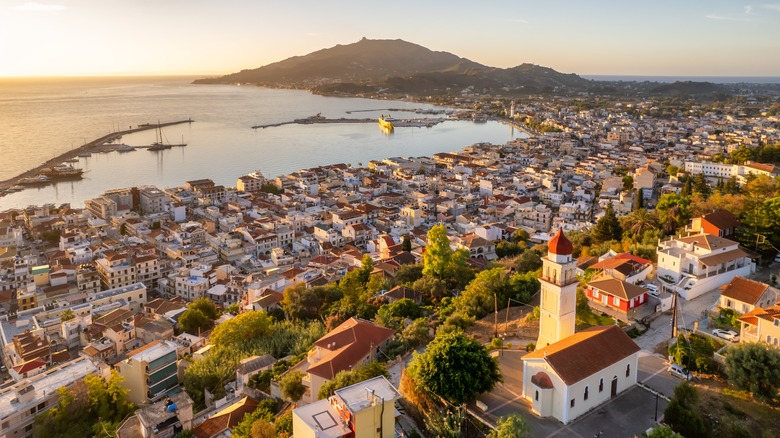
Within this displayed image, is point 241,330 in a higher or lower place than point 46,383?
higher

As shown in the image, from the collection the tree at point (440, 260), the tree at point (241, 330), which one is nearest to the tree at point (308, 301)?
the tree at point (241, 330)

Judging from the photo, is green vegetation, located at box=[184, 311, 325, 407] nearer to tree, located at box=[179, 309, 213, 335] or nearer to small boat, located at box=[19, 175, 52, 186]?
tree, located at box=[179, 309, 213, 335]

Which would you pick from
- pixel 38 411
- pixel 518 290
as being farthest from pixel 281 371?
pixel 518 290

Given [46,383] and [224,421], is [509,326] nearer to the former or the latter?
[224,421]

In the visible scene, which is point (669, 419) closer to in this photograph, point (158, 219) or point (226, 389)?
point (226, 389)

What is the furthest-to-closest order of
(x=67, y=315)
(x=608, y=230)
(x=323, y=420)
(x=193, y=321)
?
(x=608, y=230)
(x=67, y=315)
(x=193, y=321)
(x=323, y=420)

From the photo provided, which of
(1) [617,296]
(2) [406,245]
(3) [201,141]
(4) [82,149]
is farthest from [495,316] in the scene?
(3) [201,141]

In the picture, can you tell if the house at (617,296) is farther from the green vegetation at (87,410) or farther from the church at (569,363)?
the green vegetation at (87,410)
